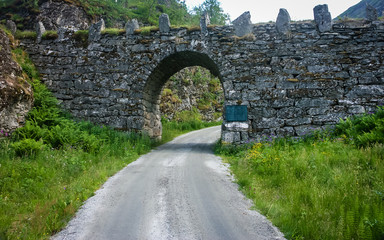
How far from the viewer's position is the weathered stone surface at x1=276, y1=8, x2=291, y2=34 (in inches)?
324

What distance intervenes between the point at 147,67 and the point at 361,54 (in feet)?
24.9

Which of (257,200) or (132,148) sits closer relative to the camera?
(257,200)

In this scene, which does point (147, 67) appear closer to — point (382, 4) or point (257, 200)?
point (257, 200)

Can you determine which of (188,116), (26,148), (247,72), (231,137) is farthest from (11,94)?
(188,116)

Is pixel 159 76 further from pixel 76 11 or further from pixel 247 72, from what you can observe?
pixel 76 11

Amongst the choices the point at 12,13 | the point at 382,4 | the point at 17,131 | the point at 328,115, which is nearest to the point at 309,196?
the point at 328,115

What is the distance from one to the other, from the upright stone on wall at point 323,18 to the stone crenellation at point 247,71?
0.10m

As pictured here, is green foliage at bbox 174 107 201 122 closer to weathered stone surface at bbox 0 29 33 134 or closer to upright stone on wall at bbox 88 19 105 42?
upright stone on wall at bbox 88 19 105 42

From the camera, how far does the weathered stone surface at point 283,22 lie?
824 centimetres

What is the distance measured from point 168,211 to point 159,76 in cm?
719

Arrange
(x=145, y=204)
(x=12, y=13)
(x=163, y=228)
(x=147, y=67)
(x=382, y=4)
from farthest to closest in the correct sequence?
(x=382, y=4)
(x=12, y=13)
(x=147, y=67)
(x=145, y=204)
(x=163, y=228)

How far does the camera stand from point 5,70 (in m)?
6.93

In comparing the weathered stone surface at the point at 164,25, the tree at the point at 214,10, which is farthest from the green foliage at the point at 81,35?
the tree at the point at 214,10

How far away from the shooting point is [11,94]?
21.4 ft
